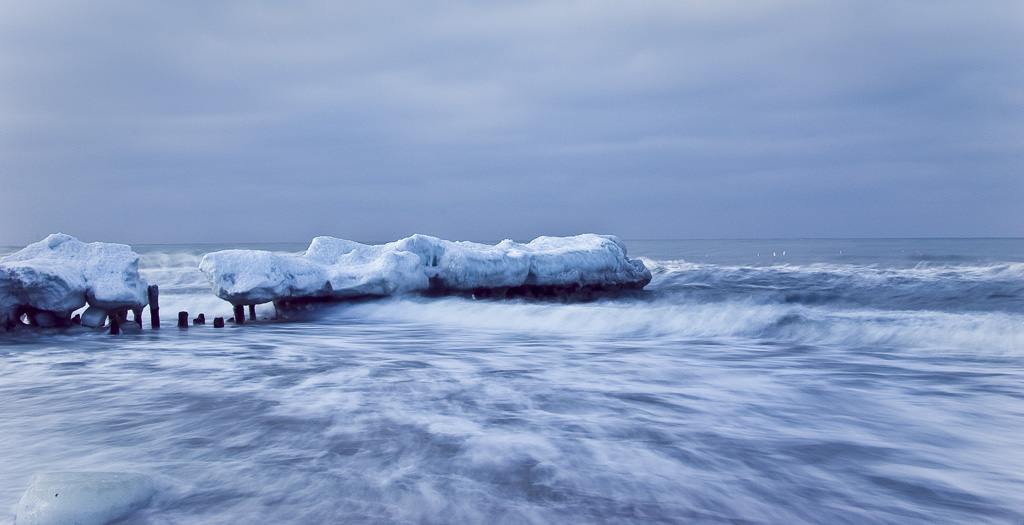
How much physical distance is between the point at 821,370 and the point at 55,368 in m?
9.49

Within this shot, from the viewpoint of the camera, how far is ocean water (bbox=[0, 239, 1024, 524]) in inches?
152

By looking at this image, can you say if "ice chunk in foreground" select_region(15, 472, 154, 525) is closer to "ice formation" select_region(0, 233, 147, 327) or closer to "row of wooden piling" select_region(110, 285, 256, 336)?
"ice formation" select_region(0, 233, 147, 327)

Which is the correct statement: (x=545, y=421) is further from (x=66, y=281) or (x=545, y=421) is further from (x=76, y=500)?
(x=66, y=281)

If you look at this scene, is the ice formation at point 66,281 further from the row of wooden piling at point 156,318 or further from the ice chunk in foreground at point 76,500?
the ice chunk in foreground at point 76,500

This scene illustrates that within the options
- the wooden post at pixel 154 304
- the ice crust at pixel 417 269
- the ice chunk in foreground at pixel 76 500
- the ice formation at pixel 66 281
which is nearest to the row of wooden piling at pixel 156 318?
the wooden post at pixel 154 304

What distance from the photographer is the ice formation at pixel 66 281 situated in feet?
33.7

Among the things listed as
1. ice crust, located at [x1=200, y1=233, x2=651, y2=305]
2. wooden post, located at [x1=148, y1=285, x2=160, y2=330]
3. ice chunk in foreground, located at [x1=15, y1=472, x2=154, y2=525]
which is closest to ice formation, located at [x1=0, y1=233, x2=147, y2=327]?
wooden post, located at [x1=148, y1=285, x2=160, y2=330]

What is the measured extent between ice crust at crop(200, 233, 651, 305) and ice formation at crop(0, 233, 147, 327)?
1446 millimetres

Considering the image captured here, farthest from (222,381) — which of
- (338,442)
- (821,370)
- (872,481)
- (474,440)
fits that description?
(821,370)

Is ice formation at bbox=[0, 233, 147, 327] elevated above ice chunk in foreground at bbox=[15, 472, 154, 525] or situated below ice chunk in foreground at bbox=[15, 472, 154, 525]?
above

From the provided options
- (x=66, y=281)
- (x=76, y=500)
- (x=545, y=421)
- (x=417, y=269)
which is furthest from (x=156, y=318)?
A: (x=76, y=500)

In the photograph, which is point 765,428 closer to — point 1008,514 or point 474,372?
point 1008,514

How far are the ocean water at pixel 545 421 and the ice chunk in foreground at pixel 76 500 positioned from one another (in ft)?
0.67

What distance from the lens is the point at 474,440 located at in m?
5.06
